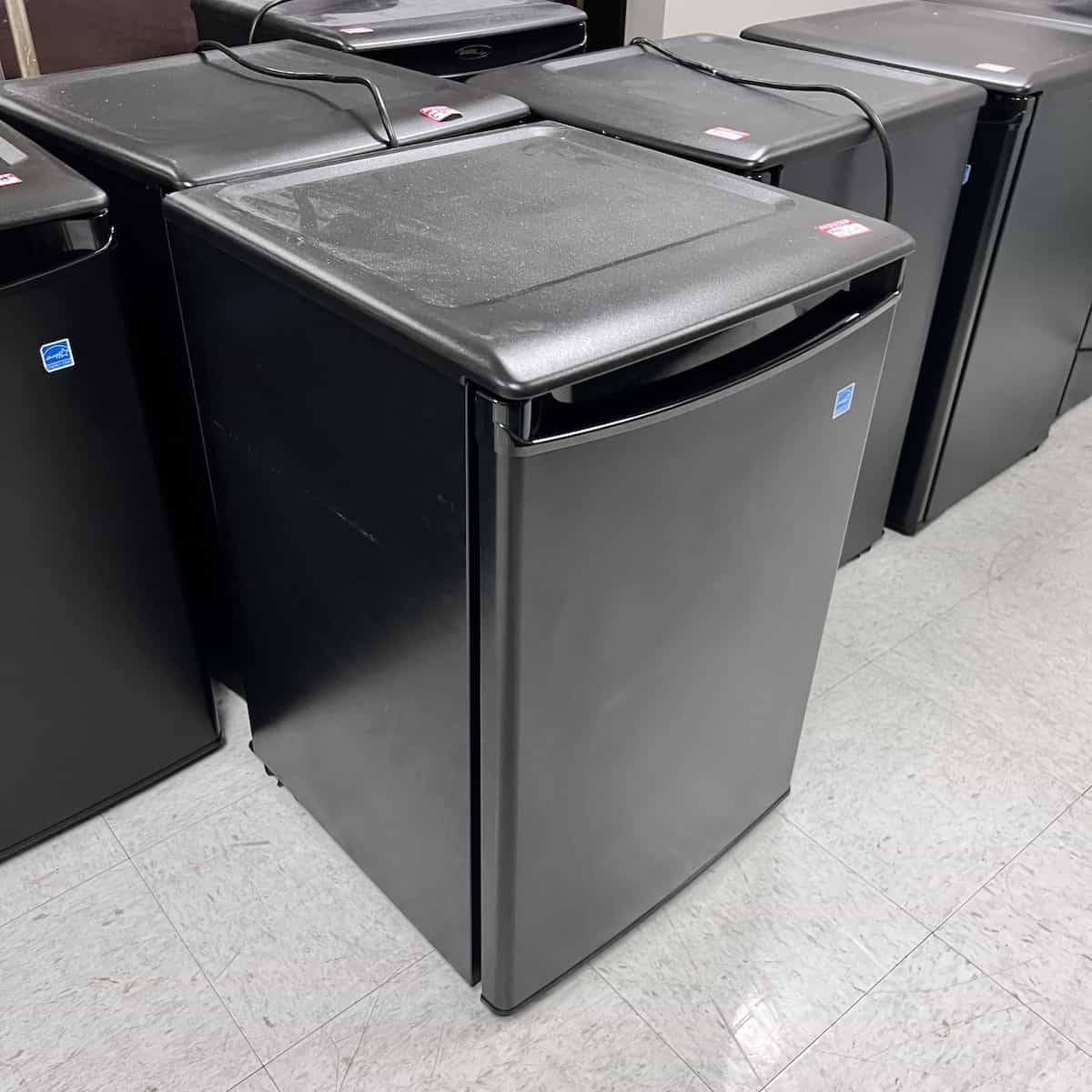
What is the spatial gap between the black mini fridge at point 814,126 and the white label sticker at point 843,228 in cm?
25

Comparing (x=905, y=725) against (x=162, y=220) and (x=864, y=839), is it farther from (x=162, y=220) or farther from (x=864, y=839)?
(x=162, y=220)

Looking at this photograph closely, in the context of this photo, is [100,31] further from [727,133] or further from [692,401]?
[692,401]

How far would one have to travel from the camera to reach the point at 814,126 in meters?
1.38

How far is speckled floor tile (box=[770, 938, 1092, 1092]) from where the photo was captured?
1.21 metres

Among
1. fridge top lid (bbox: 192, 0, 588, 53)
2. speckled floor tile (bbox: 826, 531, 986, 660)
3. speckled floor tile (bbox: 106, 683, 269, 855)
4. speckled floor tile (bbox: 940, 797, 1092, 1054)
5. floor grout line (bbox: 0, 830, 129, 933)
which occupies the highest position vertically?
fridge top lid (bbox: 192, 0, 588, 53)

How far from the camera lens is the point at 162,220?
3.86 ft

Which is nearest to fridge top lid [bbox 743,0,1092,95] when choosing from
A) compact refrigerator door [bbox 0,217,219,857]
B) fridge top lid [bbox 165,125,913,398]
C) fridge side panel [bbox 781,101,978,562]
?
fridge side panel [bbox 781,101,978,562]

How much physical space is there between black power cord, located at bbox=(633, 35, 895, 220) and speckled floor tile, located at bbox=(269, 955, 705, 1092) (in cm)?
114

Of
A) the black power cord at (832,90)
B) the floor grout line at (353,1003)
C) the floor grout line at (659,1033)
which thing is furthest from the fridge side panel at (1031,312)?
the floor grout line at (353,1003)

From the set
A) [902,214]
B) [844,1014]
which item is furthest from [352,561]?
[902,214]

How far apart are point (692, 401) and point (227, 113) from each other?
79cm

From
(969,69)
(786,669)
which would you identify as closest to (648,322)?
(786,669)

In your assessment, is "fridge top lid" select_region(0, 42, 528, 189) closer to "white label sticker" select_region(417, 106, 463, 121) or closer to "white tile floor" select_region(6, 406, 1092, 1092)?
"white label sticker" select_region(417, 106, 463, 121)

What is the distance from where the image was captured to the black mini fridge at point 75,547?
1.11 metres
